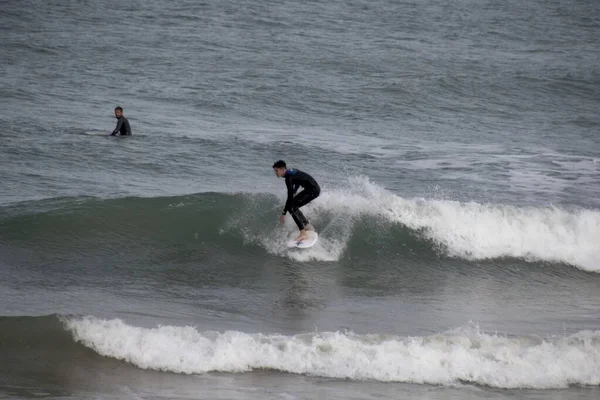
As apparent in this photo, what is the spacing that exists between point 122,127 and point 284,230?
24.7 ft

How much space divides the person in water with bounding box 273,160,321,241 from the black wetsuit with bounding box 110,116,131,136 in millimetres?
7982

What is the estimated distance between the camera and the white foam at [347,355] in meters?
8.52

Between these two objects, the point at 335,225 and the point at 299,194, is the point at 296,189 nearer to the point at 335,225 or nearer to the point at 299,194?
the point at 299,194

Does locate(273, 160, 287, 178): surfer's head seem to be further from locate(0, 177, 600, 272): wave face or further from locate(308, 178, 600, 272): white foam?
locate(308, 178, 600, 272): white foam

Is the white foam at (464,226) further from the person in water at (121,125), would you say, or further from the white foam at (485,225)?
the person in water at (121,125)

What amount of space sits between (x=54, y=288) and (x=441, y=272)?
19.9 feet

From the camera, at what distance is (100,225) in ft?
42.6

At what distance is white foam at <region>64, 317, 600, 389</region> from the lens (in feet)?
28.0

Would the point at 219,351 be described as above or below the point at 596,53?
below

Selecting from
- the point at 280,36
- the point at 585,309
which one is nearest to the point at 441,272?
the point at 585,309

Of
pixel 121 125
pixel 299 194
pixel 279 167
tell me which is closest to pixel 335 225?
pixel 299 194

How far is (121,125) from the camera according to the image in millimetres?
19188

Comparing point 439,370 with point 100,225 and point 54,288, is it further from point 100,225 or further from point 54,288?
point 100,225

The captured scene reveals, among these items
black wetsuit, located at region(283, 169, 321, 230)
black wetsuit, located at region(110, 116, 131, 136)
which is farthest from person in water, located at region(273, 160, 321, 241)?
black wetsuit, located at region(110, 116, 131, 136)
